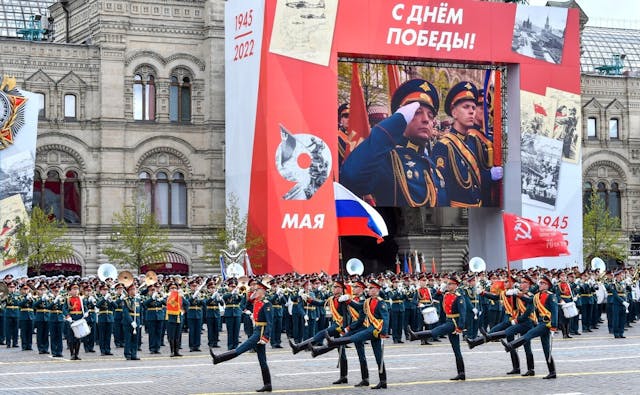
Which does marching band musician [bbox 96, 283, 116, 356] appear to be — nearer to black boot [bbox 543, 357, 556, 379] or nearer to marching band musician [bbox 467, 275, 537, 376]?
marching band musician [bbox 467, 275, 537, 376]

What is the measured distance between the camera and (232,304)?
3766cm

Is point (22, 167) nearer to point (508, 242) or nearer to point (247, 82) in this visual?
point (247, 82)

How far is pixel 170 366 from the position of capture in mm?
31141

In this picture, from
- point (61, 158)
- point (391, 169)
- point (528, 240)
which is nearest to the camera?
point (528, 240)

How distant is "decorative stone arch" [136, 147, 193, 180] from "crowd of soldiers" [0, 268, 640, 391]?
2038 cm

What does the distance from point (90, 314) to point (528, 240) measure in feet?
40.4

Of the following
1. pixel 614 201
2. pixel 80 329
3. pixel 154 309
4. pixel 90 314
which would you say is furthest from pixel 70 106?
pixel 614 201

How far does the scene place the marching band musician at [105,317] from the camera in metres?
35.2

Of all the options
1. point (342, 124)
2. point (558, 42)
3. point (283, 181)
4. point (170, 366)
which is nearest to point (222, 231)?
point (283, 181)

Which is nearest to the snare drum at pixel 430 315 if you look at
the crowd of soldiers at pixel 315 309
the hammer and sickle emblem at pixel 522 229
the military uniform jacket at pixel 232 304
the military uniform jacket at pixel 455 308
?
the crowd of soldiers at pixel 315 309

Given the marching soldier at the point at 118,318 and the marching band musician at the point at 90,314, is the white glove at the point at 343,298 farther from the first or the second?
the marching soldier at the point at 118,318

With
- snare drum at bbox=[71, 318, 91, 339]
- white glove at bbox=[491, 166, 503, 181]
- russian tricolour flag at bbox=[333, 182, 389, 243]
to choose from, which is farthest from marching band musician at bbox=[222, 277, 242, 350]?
white glove at bbox=[491, 166, 503, 181]

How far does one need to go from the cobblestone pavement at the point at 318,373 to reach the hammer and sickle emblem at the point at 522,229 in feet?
10.3

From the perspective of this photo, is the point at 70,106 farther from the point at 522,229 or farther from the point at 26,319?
the point at 522,229
